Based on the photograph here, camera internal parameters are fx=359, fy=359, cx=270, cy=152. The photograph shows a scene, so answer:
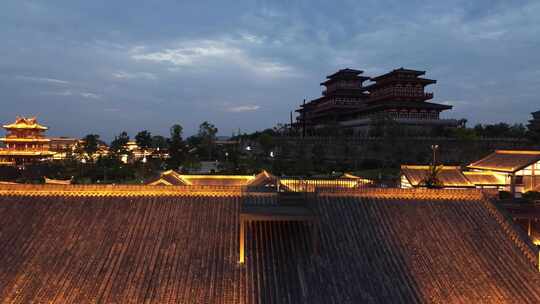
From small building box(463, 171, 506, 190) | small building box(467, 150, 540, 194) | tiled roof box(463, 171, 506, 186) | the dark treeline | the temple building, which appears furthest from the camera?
the temple building

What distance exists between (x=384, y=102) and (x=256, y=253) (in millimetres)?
53435

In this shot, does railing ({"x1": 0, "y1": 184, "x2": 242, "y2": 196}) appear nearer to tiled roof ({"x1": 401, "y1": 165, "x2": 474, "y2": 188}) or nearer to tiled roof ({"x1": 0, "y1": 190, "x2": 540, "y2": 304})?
tiled roof ({"x1": 0, "y1": 190, "x2": 540, "y2": 304})

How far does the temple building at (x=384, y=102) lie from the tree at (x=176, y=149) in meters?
24.6

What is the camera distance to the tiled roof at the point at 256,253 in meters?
7.26

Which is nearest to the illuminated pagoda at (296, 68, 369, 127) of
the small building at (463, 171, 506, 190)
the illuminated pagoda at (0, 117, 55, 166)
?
the small building at (463, 171, 506, 190)

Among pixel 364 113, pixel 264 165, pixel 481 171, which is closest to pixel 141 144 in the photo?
pixel 264 165

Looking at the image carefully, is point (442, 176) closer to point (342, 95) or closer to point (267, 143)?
point (267, 143)

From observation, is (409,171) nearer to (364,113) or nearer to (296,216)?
(296,216)

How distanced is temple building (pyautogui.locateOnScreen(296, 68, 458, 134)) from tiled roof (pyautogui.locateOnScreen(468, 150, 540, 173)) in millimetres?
25203

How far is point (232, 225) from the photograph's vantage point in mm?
8859

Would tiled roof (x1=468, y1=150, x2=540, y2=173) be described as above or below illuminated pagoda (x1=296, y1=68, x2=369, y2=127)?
below

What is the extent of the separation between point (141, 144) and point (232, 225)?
62.0 metres

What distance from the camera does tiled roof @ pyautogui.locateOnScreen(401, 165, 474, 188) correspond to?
2148 centimetres

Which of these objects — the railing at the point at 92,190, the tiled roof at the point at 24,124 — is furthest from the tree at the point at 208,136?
the railing at the point at 92,190
